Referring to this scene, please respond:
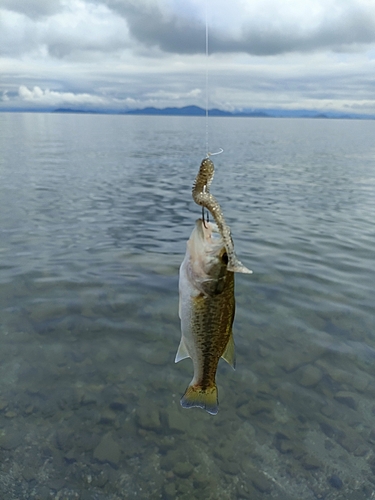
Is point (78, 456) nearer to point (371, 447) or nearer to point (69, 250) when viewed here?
point (371, 447)

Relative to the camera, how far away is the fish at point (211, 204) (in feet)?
10.6

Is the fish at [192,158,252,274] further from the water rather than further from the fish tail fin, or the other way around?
the water

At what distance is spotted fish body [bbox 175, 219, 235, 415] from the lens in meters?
3.76

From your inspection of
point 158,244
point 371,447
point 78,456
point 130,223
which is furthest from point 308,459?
point 130,223

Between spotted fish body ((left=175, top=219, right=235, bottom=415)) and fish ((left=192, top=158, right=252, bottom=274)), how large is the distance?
0.37 meters

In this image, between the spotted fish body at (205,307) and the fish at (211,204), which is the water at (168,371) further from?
the fish at (211,204)

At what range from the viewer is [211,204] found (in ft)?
10.5

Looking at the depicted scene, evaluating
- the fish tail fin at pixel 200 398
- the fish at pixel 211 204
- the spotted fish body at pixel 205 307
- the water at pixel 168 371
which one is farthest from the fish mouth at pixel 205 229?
the water at pixel 168 371

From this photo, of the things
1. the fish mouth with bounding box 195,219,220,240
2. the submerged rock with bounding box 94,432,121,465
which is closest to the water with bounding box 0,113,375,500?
the submerged rock with bounding box 94,432,121,465

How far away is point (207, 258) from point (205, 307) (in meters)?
0.57

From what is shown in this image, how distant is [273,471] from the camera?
630 cm

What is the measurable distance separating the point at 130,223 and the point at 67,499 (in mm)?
14044

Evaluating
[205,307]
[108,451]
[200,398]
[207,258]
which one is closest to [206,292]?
[205,307]

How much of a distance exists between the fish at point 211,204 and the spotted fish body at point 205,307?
0.37 m
